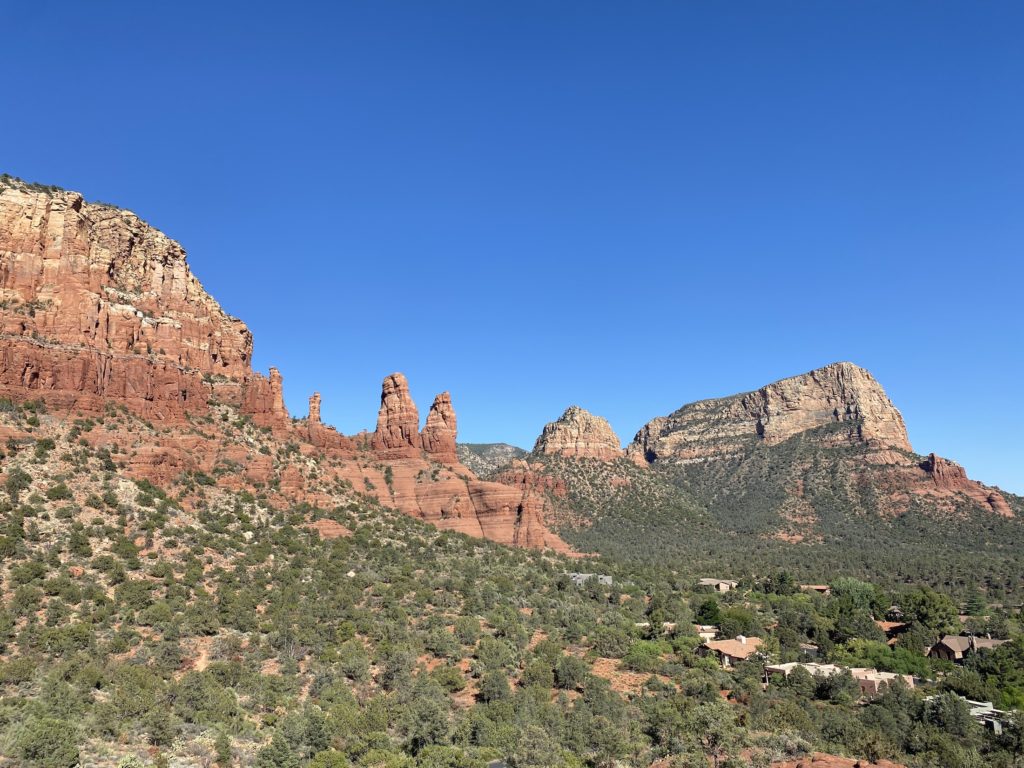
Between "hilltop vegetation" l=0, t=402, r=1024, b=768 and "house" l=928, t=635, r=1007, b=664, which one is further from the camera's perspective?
"house" l=928, t=635, r=1007, b=664

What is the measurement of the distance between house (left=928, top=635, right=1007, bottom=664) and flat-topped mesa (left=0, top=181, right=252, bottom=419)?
60781 millimetres

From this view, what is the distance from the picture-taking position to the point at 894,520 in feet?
385

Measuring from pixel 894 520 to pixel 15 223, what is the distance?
133 meters

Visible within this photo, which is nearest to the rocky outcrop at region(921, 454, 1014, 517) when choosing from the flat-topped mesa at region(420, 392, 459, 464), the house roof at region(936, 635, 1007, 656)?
the house roof at region(936, 635, 1007, 656)

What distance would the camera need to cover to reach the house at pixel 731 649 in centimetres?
4256

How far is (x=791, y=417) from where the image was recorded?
6378 inches

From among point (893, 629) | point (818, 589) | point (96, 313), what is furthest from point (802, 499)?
point (96, 313)

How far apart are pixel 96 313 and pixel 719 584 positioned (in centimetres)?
6568

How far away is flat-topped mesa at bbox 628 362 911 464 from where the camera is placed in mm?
151525

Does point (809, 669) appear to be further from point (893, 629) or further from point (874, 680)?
point (893, 629)

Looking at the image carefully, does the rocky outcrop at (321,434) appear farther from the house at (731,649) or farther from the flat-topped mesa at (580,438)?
the flat-topped mesa at (580,438)

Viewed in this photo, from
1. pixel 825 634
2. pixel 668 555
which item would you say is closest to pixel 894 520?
pixel 668 555

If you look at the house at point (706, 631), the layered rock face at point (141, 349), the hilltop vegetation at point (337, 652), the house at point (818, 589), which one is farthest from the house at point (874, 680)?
the layered rock face at point (141, 349)

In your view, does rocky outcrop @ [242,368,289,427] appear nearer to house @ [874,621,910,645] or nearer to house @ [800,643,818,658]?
house @ [800,643,818,658]
